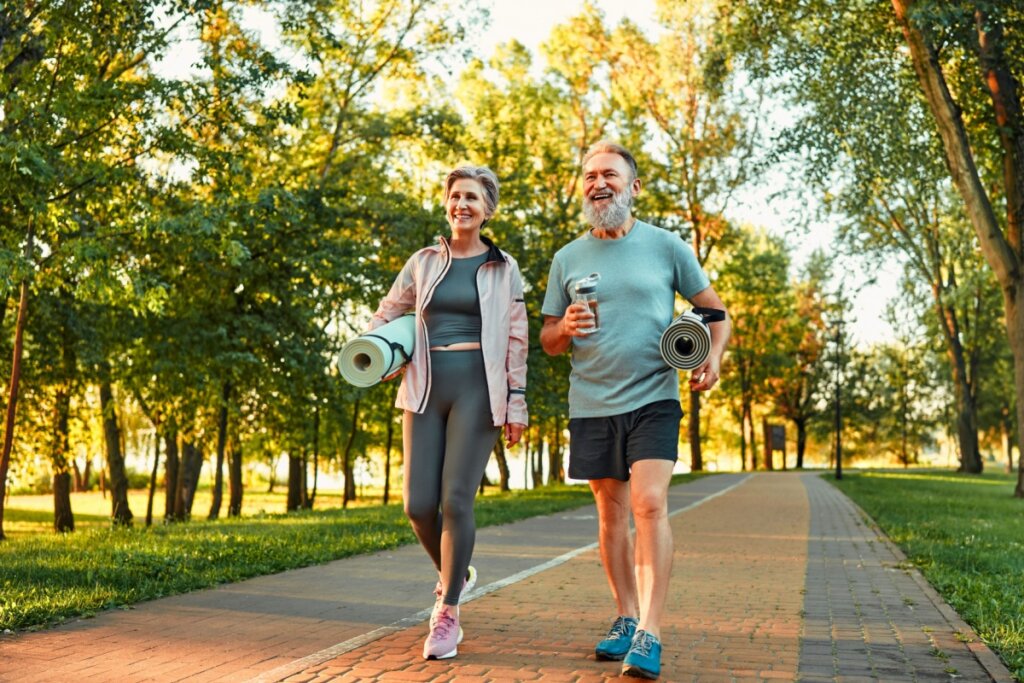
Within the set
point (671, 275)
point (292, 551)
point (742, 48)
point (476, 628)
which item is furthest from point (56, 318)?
point (671, 275)

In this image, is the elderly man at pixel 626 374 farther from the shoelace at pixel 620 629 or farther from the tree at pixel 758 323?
the tree at pixel 758 323

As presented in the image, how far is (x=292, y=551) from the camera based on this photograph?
934 centimetres

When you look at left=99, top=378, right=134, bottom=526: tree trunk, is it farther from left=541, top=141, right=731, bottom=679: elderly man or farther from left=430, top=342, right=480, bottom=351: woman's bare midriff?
left=541, top=141, right=731, bottom=679: elderly man

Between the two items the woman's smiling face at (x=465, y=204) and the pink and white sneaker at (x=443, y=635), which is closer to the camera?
the pink and white sneaker at (x=443, y=635)

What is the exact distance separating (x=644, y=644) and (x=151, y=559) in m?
4.88

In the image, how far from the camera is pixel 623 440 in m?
4.74

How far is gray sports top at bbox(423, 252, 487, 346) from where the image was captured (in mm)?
5133

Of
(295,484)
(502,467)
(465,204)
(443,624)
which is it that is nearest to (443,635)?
(443,624)

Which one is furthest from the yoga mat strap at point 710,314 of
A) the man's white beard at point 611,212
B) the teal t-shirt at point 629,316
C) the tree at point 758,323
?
the tree at point 758,323

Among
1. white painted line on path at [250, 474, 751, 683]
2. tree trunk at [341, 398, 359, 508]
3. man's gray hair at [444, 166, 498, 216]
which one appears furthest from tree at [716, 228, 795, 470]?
man's gray hair at [444, 166, 498, 216]

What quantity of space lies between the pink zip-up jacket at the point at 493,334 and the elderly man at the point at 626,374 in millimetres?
Result: 207

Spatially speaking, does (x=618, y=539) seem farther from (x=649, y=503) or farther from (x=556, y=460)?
(x=556, y=460)

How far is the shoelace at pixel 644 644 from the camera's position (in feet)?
14.5

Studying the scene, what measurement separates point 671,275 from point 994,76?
14.5 metres
